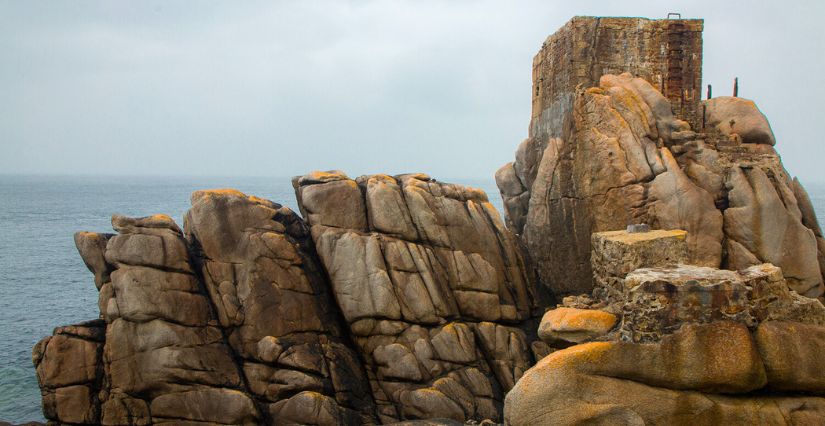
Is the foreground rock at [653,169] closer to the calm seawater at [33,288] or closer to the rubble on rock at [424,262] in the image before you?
the rubble on rock at [424,262]

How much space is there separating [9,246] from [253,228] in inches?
2623

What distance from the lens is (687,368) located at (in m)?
14.4

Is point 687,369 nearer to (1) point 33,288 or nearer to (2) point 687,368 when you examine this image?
(2) point 687,368

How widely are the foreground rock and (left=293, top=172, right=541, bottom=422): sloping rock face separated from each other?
3067 millimetres

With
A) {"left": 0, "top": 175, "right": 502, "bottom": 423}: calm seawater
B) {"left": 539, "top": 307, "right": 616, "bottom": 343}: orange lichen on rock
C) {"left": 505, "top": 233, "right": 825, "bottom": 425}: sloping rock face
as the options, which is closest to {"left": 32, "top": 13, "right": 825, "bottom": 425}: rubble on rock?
{"left": 539, "top": 307, "right": 616, "bottom": 343}: orange lichen on rock

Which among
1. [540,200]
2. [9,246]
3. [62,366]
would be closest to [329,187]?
[540,200]

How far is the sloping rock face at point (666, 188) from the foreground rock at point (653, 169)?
43mm

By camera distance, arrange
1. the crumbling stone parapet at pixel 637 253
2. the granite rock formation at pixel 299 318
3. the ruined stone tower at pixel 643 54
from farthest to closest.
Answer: the ruined stone tower at pixel 643 54, the granite rock formation at pixel 299 318, the crumbling stone parapet at pixel 637 253

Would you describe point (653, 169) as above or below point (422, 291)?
above

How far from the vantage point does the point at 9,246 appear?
7812 cm

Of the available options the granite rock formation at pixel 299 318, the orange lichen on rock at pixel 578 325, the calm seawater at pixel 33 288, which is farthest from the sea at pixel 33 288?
the orange lichen on rock at pixel 578 325

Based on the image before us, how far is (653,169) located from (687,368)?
13410 millimetres

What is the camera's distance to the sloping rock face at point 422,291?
966 inches

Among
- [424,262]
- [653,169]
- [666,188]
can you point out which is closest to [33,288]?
[424,262]
